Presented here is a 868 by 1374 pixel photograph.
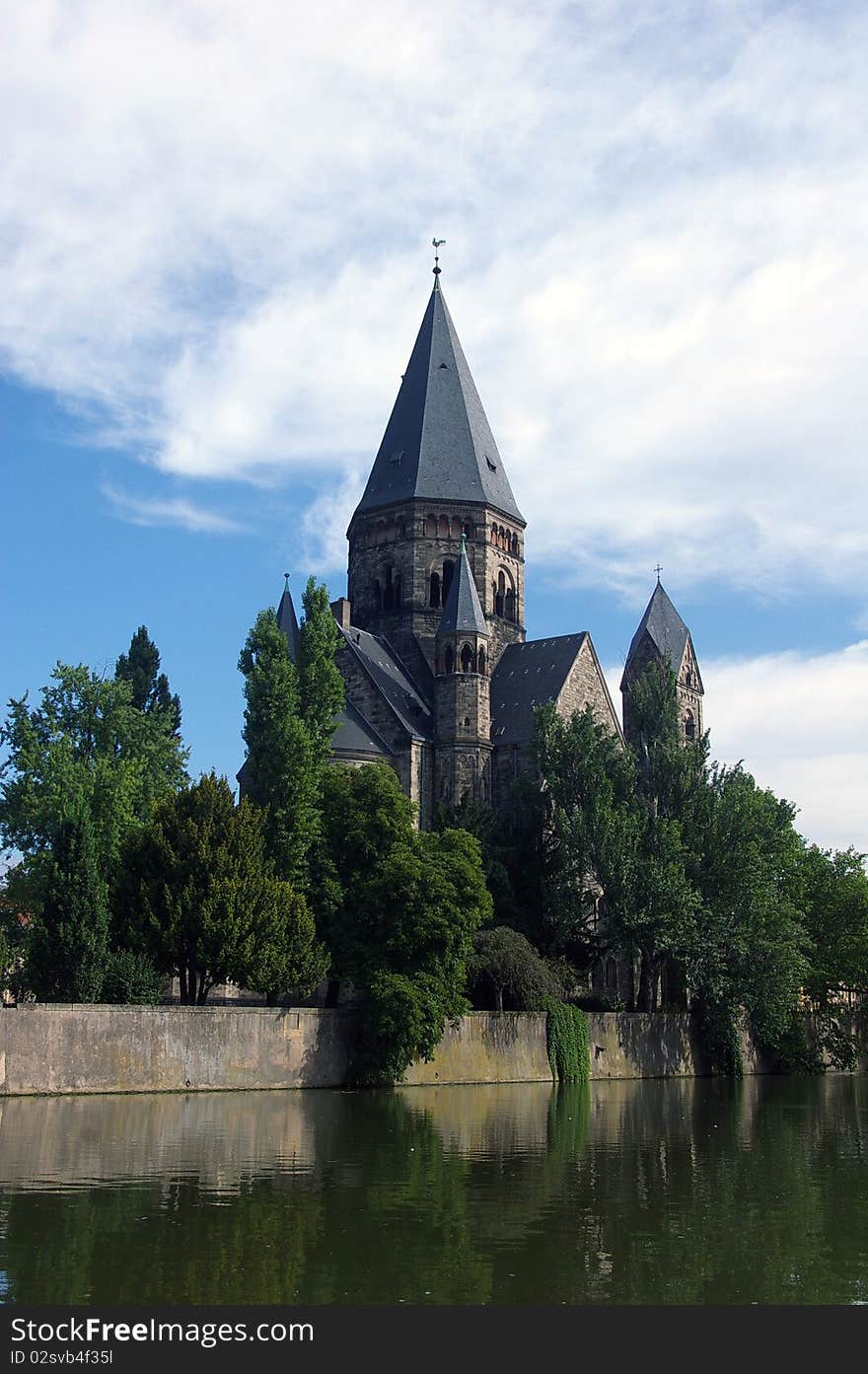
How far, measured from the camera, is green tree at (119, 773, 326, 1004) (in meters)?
36.5

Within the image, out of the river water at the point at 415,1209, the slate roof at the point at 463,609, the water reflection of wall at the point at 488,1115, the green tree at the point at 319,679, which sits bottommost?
the water reflection of wall at the point at 488,1115

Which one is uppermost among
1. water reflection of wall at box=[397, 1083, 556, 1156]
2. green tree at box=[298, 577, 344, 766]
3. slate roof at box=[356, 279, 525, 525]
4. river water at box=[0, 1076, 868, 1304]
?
slate roof at box=[356, 279, 525, 525]

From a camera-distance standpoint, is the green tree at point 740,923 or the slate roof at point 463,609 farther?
the slate roof at point 463,609

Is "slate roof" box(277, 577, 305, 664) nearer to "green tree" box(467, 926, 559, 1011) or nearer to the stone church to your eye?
the stone church

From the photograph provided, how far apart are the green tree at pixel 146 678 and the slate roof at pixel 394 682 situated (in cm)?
850

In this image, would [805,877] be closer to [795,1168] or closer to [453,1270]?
[795,1168]

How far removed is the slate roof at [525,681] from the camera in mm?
66688

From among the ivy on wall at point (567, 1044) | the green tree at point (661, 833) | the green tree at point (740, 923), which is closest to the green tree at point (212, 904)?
the ivy on wall at point (567, 1044)

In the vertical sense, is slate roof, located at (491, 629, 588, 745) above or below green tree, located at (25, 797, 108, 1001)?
above

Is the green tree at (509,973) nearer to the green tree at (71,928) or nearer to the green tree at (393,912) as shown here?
the green tree at (393,912)

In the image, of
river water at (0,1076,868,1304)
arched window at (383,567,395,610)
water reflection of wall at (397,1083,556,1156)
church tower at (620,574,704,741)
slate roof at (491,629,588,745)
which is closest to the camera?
Answer: river water at (0,1076,868,1304)

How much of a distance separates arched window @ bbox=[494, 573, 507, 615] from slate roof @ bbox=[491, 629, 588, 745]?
6.78ft

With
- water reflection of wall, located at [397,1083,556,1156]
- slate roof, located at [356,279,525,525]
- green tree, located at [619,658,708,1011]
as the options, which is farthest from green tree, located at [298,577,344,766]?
slate roof, located at [356,279,525,525]

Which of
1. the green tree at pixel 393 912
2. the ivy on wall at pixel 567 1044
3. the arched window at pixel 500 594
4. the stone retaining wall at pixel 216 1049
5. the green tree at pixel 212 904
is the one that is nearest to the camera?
the stone retaining wall at pixel 216 1049
